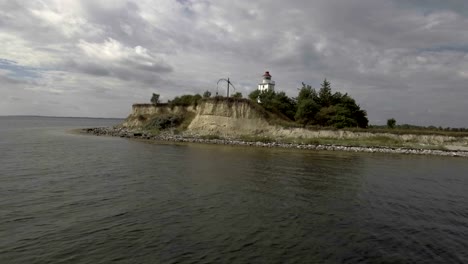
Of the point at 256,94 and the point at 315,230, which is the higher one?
the point at 256,94

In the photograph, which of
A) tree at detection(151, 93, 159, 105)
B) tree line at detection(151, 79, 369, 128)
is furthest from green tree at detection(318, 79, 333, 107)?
tree at detection(151, 93, 159, 105)

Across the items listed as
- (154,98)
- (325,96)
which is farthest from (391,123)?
(154,98)

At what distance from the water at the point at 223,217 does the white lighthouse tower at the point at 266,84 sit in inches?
2219

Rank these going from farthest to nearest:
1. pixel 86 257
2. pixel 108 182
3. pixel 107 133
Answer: pixel 107 133 → pixel 108 182 → pixel 86 257

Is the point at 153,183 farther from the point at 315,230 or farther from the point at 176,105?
the point at 176,105

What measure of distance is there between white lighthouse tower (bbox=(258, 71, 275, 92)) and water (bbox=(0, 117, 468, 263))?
5637 cm

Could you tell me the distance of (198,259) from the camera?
8.74 meters

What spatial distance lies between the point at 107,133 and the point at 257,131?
33.2m

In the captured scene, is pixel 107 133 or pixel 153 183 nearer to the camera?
pixel 153 183

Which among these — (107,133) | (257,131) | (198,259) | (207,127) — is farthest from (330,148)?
(107,133)

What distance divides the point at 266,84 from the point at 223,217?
68078 mm

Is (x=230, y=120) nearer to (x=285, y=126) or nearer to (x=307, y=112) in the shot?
(x=285, y=126)

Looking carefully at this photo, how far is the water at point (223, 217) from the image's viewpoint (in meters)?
9.27

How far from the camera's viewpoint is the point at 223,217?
12.5m
